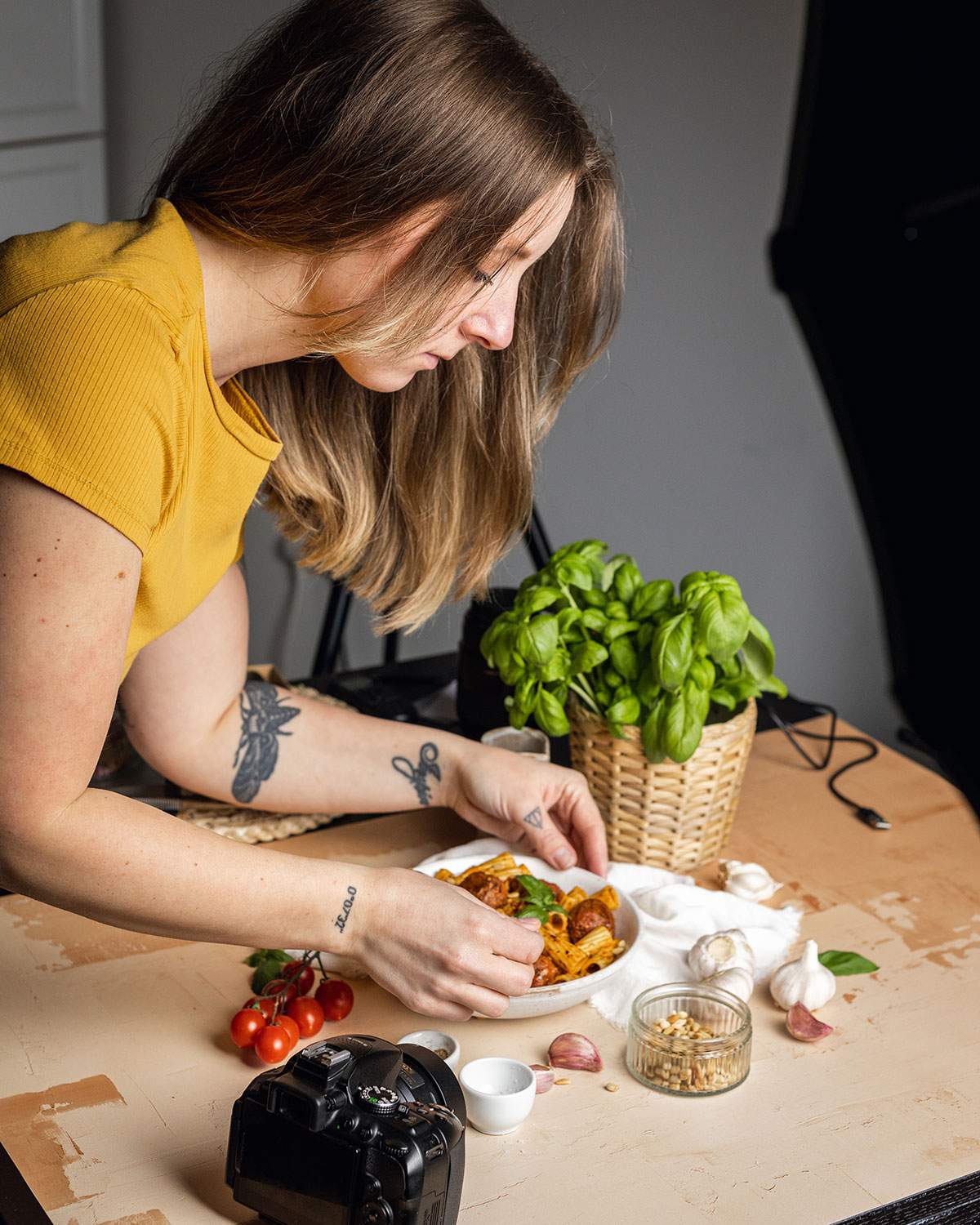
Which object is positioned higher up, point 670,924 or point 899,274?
point 899,274

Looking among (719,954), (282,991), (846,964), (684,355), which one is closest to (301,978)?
(282,991)

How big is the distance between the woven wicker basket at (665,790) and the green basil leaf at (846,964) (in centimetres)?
19

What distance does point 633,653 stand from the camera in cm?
123

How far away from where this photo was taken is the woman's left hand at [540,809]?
121 cm

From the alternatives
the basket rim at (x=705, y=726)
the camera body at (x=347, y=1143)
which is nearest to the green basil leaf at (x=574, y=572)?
the basket rim at (x=705, y=726)

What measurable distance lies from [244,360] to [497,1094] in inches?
24.5

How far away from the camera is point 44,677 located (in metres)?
0.82

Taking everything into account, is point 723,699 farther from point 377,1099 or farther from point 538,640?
point 377,1099

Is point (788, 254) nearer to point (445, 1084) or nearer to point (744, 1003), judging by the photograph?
point (445, 1084)

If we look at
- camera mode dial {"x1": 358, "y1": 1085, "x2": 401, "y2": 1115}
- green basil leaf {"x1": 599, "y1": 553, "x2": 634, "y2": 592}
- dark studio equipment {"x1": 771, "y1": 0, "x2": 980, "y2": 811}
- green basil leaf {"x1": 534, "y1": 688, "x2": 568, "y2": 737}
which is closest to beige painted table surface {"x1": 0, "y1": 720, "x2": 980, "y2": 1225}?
camera mode dial {"x1": 358, "y1": 1085, "x2": 401, "y2": 1115}

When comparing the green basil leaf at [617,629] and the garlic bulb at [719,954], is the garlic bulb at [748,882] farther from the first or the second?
the green basil leaf at [617,629]

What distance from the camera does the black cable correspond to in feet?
4.46

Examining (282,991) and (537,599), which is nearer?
(282,991)

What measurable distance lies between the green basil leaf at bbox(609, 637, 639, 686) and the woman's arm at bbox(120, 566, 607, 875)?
0.36 ft
